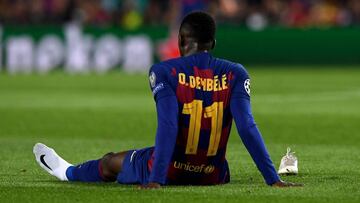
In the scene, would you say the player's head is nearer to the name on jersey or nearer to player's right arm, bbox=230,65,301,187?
the name on jersey

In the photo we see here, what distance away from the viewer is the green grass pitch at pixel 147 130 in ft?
26.0

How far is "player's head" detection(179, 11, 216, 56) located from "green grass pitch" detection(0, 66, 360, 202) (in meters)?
1.04

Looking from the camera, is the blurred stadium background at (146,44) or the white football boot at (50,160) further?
the blurred stadium background at (146,44)

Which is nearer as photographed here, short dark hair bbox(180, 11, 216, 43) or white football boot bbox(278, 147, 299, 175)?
short dark hair bbox(180, 11, 216, 43)

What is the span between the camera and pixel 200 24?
790cm

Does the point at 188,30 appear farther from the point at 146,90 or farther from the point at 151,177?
the point at 146,90

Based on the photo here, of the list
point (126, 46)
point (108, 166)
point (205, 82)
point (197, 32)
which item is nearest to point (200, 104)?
point (205, 82)

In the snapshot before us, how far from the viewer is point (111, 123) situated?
51.8 ft

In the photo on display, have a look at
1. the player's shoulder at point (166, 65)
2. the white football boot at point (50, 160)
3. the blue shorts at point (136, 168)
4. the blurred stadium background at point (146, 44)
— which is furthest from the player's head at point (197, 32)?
the blurred stadium background at point (146, 44)

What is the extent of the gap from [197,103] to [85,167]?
126 cm

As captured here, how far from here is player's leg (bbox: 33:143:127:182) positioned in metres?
8.51

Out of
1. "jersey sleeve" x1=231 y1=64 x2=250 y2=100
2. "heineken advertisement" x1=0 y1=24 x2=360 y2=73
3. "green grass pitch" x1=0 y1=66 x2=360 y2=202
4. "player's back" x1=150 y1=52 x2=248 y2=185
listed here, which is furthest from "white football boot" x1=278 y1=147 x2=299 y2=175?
"heineken advertisement" x1=0 y1=24 x2=360 y2=73

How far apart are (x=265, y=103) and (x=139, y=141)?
6.45 meters

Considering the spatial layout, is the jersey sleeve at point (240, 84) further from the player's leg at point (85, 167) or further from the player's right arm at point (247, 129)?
the player's leg at point (85, 167)
